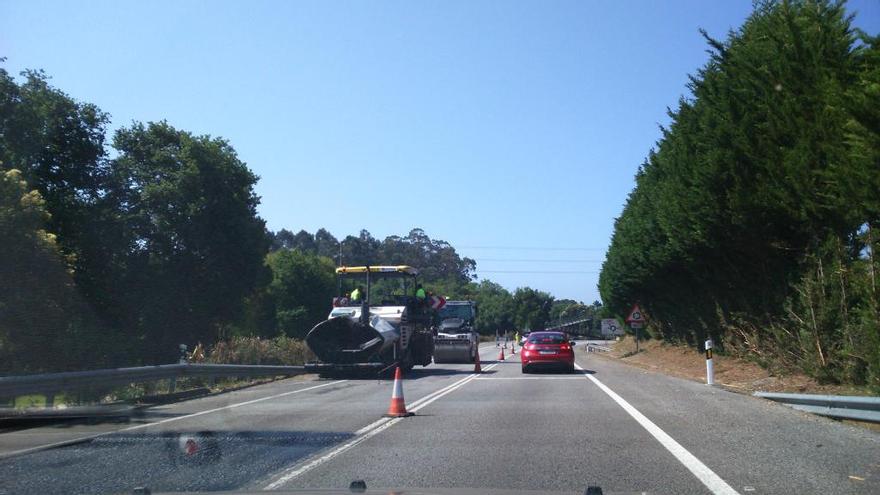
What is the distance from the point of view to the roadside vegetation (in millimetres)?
15164

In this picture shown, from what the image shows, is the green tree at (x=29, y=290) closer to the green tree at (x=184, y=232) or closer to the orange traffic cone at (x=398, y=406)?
the green tree at (x=184, y=232)

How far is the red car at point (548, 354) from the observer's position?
92.0 feet

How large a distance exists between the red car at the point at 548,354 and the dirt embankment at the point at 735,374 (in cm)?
356

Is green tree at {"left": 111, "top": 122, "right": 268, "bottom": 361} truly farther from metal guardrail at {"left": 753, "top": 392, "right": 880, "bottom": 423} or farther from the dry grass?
metal guardrail at {"left": 753, "top": 392, "right": 880, "bottom": 423}

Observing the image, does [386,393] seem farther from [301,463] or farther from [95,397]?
[301,463]

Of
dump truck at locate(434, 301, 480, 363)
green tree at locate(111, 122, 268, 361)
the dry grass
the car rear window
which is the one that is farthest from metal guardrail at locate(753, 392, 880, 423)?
green tree at locate(111, 122, 268, 361)

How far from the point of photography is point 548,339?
28.5 m

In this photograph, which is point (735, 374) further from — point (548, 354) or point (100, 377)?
point (100, 377)

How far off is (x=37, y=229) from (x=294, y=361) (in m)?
10.5

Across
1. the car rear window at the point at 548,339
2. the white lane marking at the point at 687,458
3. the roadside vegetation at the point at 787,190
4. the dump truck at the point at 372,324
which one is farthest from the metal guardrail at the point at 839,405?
the car rear window at the point at 548,339

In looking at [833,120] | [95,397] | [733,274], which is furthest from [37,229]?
[833,120]

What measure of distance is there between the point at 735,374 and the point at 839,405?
11946 millimetres

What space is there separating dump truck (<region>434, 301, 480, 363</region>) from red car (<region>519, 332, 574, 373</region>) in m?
5.76

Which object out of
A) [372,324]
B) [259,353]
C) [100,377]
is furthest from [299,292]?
[100,377]
